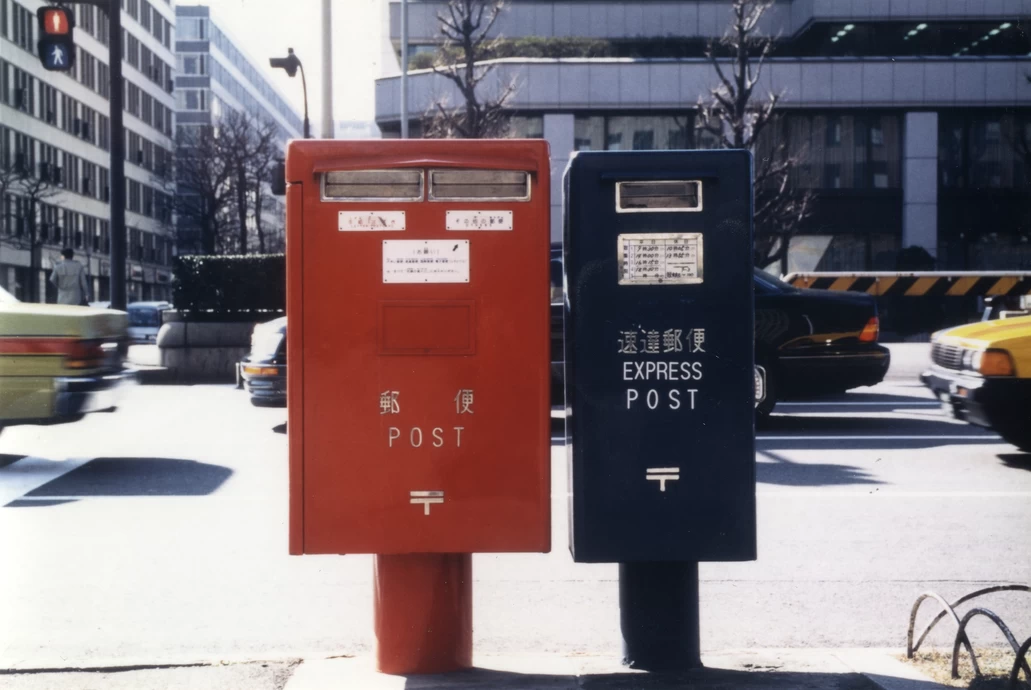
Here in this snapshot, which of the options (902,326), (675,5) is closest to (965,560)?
(902,326)

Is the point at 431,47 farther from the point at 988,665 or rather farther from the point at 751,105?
the point at 988,665

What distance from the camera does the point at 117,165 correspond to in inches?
761

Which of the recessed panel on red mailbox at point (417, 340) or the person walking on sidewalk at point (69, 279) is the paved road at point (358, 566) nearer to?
the recessed panel on red mailbox at point (417, 340)

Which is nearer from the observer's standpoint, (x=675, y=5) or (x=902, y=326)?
(x=902, y=326)

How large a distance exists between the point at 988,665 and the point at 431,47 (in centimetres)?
3502

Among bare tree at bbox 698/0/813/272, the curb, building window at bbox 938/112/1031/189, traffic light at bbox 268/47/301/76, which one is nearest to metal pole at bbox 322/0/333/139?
traffic light at bbox 268/47/301/76

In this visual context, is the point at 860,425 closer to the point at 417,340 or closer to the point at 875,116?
the point at 417,340

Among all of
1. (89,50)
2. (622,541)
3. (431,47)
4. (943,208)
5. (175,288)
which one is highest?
(89,50)

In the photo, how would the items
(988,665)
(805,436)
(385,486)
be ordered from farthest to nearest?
(805,436)
(988,665)
(385,486)

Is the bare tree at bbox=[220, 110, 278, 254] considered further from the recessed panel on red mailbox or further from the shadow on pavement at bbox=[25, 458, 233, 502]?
the recessed panel on red mailbox

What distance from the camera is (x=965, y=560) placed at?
6445mm

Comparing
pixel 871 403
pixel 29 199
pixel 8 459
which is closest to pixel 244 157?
pixel 29 199

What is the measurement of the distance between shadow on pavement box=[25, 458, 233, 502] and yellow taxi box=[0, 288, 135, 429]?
57 cm

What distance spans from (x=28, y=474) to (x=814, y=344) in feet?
24.8
